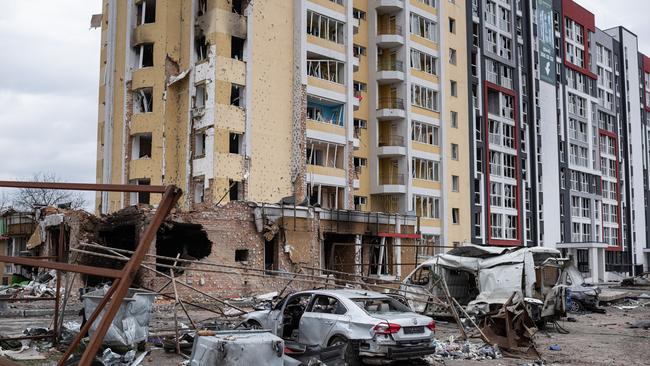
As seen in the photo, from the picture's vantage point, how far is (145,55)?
38500mm

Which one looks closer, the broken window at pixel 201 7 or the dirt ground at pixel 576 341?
the dirt ground at pixel 576 341

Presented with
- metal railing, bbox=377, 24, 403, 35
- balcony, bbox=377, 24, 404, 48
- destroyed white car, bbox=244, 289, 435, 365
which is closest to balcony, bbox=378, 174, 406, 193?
balcony, bbox=377, 24, 404, 48

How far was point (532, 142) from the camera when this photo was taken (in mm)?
60125

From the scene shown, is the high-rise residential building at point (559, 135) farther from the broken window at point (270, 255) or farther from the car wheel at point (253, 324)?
the car wheel at point (253, 324)

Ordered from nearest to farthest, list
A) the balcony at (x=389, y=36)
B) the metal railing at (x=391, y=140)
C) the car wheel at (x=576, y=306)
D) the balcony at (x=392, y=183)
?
1. the car wheel at (x=576, y=306)
2. the balcony at (x=392, y=183)
3. the balcony at (x=389, y=36)
4. the metal railing at (x=391, y=140)

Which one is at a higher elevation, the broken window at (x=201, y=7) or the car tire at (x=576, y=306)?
the broken window at (x=201, y=7)

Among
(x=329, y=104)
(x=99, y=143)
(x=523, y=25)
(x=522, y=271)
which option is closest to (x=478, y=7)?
(x=523, y=25)

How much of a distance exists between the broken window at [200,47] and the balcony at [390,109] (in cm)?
1505

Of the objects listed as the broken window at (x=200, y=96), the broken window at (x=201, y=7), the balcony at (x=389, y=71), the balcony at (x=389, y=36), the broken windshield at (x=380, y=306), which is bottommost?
the broken windshield at (x=380, y=306)

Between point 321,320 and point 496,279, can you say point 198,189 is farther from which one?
point 321,320

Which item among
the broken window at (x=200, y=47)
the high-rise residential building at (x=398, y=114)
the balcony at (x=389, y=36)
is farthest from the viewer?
the balcony at (x=389, y=36)

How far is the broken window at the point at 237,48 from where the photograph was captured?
3616 cm

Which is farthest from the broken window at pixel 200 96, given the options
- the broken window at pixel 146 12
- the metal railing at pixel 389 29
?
the metal railing at pixel 389 29

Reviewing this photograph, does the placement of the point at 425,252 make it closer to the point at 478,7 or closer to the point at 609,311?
the point at 609,311
